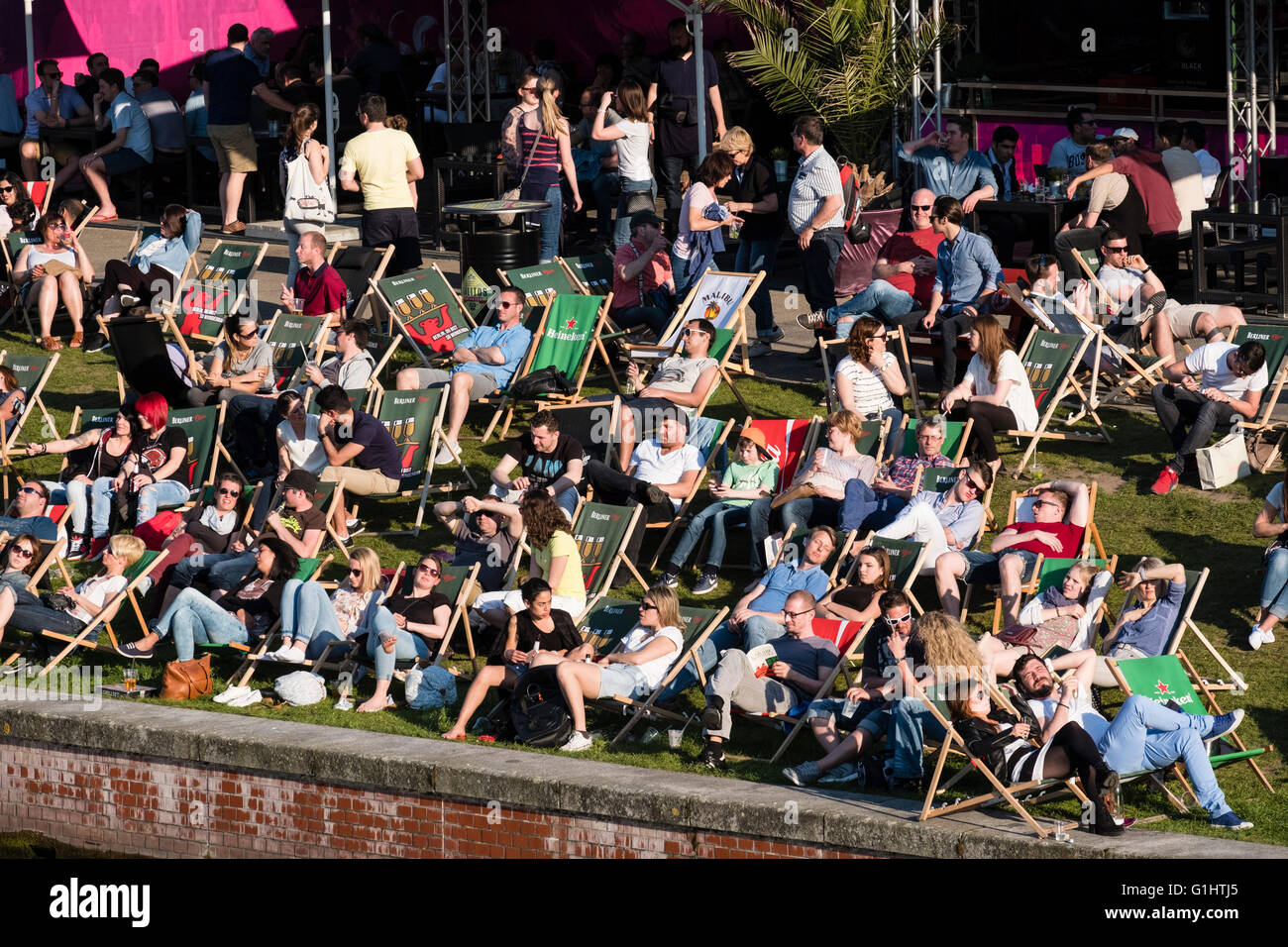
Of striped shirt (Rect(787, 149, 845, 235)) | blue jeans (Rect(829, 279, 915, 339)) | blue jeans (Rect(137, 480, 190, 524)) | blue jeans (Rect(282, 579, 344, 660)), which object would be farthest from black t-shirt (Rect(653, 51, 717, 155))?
blue jeans (Rect(282, 579, 344, 660))

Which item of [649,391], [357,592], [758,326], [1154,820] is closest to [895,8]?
[758,326]

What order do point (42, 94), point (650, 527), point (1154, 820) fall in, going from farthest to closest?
point (42, 94)
point (650, 527)
point (1154, 820)

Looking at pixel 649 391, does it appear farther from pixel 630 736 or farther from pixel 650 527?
pixel 630 736

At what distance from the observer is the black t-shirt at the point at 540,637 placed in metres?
9.25

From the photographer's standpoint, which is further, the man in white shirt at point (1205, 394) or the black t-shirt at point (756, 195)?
the black t-shirt at point (756, 195)

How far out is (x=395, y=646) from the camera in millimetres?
9453

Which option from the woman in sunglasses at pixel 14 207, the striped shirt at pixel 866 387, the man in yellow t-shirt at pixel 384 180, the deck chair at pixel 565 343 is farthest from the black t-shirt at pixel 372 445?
the woman in sunglasses at pixel 14 207

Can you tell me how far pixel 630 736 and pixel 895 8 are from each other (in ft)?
27.7

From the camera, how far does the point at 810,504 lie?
10328mm

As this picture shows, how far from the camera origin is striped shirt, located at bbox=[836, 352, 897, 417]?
37.2ft

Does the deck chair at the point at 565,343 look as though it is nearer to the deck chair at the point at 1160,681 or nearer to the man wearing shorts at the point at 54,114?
the deck chair at the point at 1160,681

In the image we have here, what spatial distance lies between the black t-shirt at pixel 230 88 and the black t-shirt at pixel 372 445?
6.72m

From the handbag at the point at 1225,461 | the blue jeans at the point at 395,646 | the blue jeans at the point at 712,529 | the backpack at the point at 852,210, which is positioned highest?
the backpack at the point at 852,210

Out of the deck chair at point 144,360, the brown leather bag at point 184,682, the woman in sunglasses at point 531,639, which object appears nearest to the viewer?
the woman in sunglasses at point 531,639
